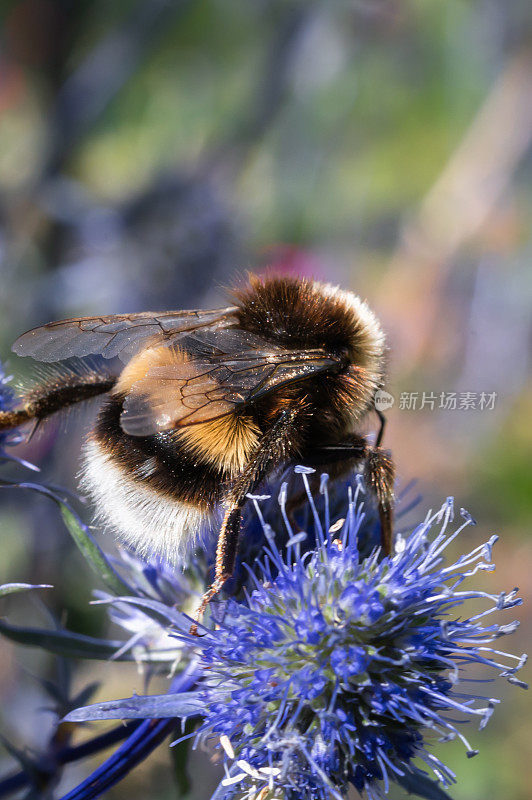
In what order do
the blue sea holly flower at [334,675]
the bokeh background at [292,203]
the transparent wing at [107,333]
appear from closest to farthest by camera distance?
the blue sea holly flower at [334,675] < the transparent wing at [107,333] < the bokeh background at [292,203]

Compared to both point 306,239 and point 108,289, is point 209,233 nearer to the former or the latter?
point 108,289

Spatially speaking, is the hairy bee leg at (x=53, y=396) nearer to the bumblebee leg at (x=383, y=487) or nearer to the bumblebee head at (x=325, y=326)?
the bumblebee head at (x=325, y=326)

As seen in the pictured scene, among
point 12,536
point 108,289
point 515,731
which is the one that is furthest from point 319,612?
point 515,731

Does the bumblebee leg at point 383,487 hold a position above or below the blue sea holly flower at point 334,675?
above

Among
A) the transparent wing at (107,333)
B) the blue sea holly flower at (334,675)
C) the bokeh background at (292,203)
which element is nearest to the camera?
the blue sea holly flower at (334,675)

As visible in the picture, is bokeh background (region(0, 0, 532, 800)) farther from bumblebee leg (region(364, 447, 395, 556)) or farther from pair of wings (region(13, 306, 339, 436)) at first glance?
bumblebee leg (region(364, 447, 395, 556))

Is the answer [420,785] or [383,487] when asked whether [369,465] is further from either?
[420,785]

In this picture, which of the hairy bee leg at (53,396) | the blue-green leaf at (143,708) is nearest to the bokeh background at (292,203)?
the hairy bee leg at (53,396)

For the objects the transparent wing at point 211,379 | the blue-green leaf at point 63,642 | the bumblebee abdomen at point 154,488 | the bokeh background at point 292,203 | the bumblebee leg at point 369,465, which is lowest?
the blue-green leaf at point 63,642

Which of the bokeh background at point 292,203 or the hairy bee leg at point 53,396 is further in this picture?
the bokeh background at point 292,203
